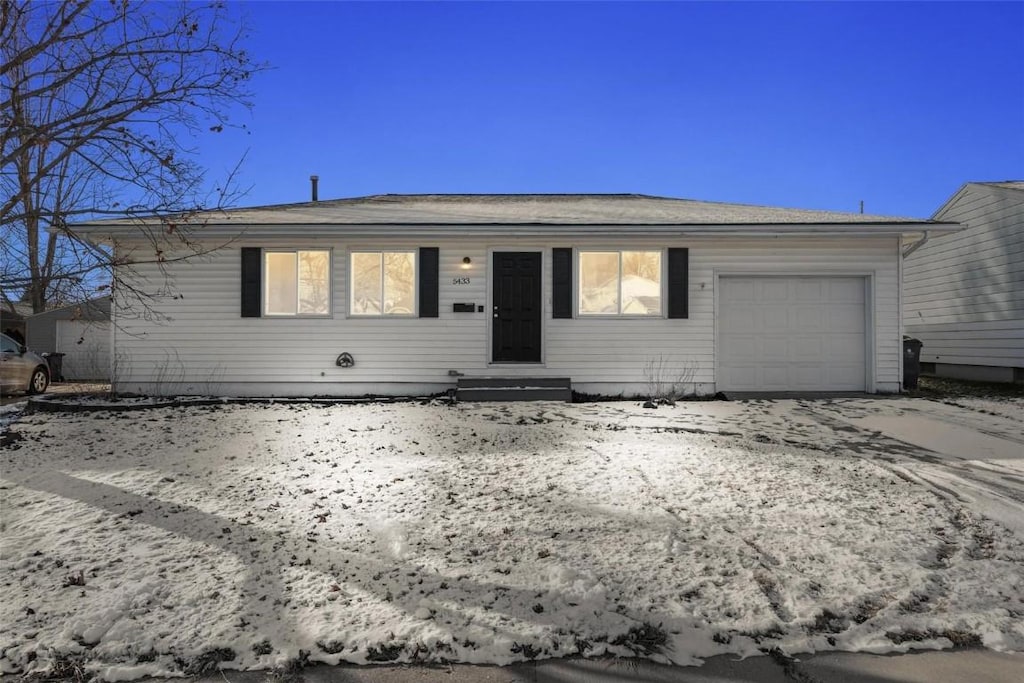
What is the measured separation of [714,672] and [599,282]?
25.6 feet

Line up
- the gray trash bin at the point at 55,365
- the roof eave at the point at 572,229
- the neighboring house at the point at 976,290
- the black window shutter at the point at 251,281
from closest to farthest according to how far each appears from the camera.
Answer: the roof eave at the point at 572,229 < the black window shutter at the point at 251,281 < the neighboring house at the point at 976,290 < the gray trash bin at the point at 55,365

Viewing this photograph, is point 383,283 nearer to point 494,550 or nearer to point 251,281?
point 251,281

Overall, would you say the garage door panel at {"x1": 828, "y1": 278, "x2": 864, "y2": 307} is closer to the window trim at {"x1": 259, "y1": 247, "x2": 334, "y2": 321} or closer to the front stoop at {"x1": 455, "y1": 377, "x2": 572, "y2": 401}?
the front stoop at {"x1": 455, "y1": 377, "x2": 572, "y2": 401}

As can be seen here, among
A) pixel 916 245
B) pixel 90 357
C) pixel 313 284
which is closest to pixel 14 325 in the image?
pixel 90 357

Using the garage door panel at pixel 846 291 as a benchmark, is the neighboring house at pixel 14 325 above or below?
below

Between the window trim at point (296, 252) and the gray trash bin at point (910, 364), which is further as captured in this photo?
the gray trash bin at point (910, 364)

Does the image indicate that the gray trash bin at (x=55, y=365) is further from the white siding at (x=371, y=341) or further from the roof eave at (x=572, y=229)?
the roof eave at (x=572, y=229)

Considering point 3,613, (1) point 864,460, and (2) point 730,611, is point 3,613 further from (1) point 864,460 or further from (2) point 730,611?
(1) point 864,460

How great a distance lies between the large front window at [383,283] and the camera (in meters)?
9.62

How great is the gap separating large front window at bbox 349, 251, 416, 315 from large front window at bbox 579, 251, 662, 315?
2962 mm

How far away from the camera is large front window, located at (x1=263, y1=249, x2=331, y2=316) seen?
9625 mm

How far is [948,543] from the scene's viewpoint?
3.39 metres

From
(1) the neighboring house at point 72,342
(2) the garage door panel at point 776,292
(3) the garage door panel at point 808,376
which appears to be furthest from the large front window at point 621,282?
(1) the neighboring house at point 72,342

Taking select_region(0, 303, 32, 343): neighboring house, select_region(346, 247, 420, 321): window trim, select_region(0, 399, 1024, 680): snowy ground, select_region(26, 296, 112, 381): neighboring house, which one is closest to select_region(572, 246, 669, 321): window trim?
select_region(346, 247, 420, 321): window trim
